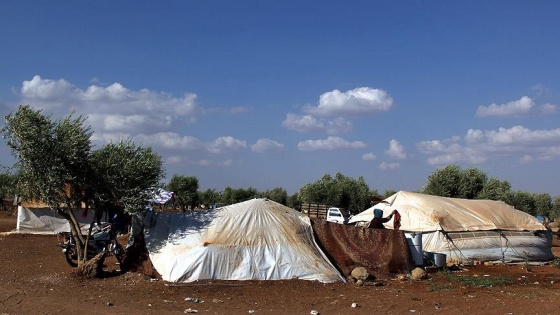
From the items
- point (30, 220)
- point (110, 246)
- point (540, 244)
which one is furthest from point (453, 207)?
point (30, 220)

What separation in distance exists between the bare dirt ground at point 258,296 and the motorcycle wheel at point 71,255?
0.86 feet

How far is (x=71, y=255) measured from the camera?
16969 mm

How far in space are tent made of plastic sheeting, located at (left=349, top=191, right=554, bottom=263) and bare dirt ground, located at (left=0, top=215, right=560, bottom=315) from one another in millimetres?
5561

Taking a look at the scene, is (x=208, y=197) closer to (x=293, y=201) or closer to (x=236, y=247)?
(x=293, y=201)

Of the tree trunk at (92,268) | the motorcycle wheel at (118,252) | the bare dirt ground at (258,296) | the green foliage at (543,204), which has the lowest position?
the bare dirt ground at (258,296)

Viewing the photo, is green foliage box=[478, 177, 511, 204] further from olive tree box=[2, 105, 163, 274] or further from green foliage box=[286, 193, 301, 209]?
olive tree box=[2, 105, 163, 274]

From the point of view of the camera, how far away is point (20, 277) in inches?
598

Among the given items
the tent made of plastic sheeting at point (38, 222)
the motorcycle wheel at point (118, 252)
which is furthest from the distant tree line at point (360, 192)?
the motorcycle wheel at point (118, 252)

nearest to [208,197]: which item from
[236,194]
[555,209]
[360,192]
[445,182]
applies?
[236,194]

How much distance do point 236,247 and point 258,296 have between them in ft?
6.75

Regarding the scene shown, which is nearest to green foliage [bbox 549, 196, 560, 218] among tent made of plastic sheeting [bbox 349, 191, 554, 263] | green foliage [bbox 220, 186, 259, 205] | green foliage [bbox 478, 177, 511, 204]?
green foliage [bbox 478, 177, 511, 204]

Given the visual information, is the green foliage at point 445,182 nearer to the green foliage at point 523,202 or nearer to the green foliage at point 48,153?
the green foliage at point 523,202

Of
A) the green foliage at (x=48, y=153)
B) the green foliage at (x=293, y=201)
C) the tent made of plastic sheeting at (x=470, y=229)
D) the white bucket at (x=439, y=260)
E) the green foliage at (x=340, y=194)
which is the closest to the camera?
the green foliage at (x=48, y=153)

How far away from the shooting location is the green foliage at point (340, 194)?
57688mm
